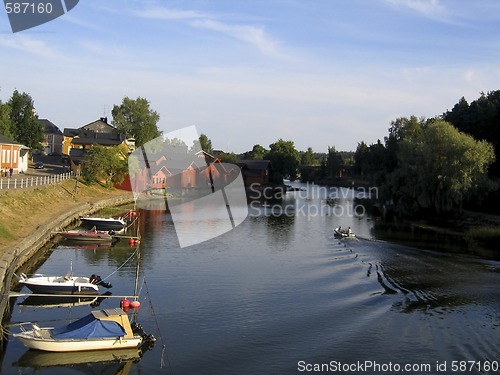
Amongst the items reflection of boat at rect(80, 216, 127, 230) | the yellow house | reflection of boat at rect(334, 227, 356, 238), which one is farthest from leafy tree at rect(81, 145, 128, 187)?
reflection of boat at rect(334, 227, 356, 238)

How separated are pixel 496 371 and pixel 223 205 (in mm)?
56006

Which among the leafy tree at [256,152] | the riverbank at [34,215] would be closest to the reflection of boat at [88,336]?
the riverbank at [34,215]

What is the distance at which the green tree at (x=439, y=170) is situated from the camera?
48844mm

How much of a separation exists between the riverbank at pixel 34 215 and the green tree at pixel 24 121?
21.1 metres

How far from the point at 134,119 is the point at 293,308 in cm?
8203

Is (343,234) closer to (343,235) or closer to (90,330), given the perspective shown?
(343,235)

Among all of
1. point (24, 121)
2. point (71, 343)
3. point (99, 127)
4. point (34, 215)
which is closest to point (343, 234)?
point (34, 215)

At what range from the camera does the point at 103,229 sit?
4356cm

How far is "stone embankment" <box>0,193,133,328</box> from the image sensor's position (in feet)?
74.9

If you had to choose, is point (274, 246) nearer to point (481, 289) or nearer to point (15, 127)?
point (481, 289)

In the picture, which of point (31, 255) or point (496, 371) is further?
point (31, 255)

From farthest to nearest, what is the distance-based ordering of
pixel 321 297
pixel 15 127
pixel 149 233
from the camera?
pixel 15 127 < pixel 149 233 < pixel 321 297

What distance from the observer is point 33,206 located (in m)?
42.6

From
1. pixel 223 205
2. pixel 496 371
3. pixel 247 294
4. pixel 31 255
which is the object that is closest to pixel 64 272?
pixel 31 255
